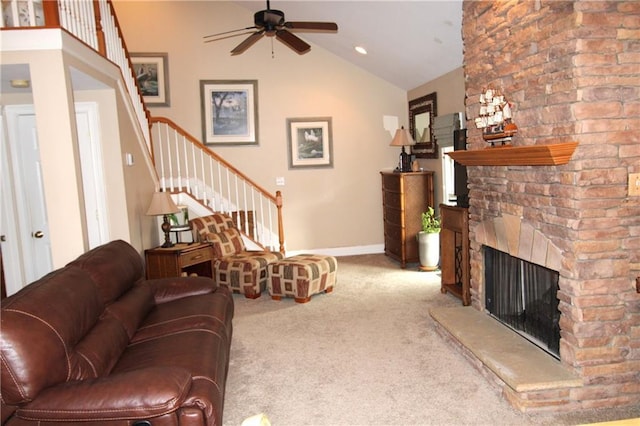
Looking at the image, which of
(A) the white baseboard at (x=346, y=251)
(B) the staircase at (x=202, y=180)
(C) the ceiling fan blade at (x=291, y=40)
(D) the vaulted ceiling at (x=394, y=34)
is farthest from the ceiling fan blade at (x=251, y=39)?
(A) the white baseboard at (x=346, y=251)

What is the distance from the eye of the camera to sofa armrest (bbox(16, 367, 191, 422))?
184 centimetres

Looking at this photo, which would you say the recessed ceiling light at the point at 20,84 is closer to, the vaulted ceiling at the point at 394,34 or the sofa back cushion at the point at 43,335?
the sofa back cushion at the point at 43,335

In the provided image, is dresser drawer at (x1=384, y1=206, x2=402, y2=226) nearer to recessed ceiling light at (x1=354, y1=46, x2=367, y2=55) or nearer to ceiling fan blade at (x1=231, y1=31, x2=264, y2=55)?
recessed ceiling light at (x1=354, y1=46, x2=367, y2=55)

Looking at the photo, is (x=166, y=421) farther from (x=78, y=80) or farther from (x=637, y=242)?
(x=78, y=80)

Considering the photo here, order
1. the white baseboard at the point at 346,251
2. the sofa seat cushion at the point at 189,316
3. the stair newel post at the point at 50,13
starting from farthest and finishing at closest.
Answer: the white baseboard at the point at 346,251 < the stair newel post at the point at 50,13 < the sofa seat cushion at the point at 189,316

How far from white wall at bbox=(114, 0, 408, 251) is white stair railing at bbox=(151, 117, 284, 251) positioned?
0.42 m

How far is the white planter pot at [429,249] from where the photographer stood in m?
5.80

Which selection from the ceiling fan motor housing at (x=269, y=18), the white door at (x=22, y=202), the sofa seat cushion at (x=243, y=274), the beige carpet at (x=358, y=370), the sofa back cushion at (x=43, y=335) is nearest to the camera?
the sofa back cushion at (x=43, y=335)

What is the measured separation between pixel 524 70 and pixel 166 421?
9.27 feet

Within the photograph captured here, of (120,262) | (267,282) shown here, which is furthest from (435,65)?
(120,262)

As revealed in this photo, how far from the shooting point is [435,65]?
5562 millimetres

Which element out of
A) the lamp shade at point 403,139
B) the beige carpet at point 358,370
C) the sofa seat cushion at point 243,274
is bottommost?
the beige carpet at point 358,370

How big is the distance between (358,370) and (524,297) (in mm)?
1282

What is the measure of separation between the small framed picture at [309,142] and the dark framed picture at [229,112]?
1.87 feet
